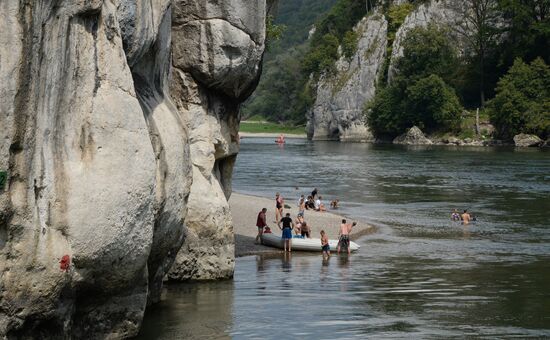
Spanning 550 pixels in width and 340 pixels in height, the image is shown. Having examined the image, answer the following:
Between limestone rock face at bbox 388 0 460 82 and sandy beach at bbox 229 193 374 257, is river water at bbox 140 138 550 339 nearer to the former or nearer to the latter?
sandy beach at bbox 229 193 374 257

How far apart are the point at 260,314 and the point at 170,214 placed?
4.69m

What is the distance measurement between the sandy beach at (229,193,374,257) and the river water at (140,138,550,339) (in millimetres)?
1329

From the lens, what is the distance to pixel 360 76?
161625mm

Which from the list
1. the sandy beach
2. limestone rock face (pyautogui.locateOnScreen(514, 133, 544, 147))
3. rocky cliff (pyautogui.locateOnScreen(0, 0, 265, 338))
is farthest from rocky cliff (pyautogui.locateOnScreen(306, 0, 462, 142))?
rocky cliff (pyautogui.locateOnScreen(0, 0, 265, 338))

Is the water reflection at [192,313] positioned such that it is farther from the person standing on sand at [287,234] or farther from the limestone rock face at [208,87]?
the person standing on sand at [287,234]

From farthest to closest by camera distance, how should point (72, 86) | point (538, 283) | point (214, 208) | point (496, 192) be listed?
point (496, 192), point (538, 283), point (214, 208), point (72, 86)

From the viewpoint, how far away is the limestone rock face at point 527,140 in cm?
11856

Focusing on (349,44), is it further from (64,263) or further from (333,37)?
(64,263)

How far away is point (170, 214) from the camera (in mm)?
23375

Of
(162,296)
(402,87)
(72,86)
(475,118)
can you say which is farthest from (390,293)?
(402,87)

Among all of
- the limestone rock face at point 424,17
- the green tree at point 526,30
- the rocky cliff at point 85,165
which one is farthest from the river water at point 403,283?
the limestone rock face at point 424,17

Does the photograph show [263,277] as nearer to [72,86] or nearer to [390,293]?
[390,293]

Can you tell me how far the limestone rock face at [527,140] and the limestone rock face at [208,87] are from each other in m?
92.6

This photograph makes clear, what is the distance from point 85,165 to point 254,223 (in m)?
27.5
